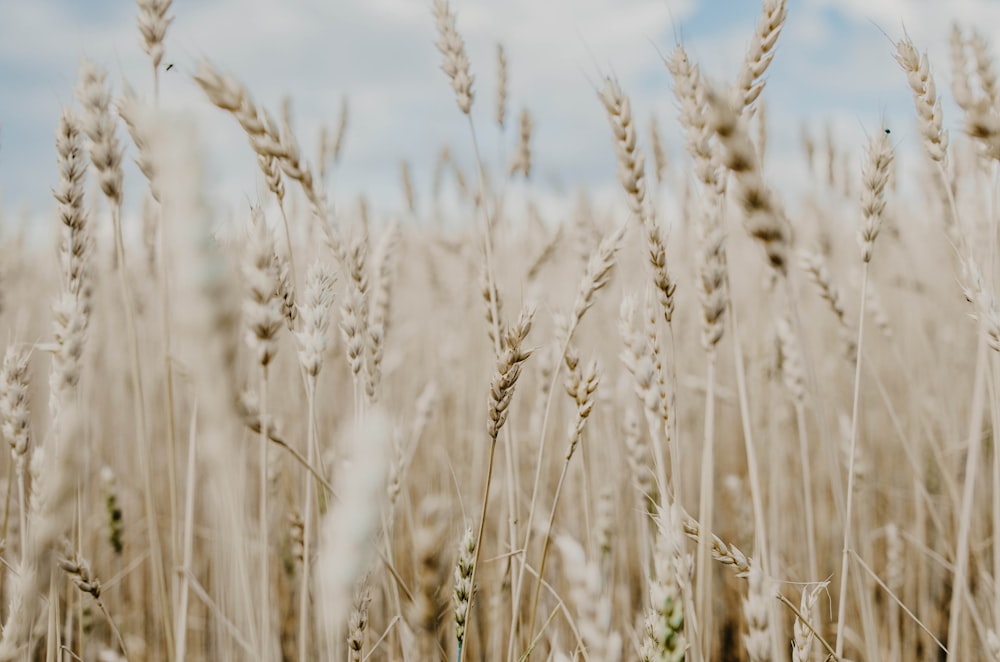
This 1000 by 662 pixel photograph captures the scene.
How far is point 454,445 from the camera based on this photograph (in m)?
3.07

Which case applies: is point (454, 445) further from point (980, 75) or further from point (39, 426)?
point (980, 75)

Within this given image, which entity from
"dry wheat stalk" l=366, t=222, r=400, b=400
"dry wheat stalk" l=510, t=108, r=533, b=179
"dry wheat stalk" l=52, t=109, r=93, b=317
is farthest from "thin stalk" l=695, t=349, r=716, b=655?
"dry wheat stalk" l=510, t=108, r=533, b=179

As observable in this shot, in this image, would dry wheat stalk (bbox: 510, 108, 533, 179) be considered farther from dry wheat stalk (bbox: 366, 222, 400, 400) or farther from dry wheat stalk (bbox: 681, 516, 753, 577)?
dry wheat stalk (bbox: 681, 516, 753, 577)

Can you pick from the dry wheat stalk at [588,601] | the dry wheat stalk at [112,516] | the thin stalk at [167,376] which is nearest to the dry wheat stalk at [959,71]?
the dry wheat stalk at [588,601]

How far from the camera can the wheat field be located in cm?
71

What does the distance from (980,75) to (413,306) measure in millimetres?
4954

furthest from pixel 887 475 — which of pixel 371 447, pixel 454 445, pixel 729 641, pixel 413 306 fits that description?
pixel 413 306

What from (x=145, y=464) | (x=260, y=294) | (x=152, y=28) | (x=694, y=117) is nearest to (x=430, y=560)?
(x=260, y=294)

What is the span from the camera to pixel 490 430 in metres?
1.04

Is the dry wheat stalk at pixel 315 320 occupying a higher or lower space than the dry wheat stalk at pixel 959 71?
lower

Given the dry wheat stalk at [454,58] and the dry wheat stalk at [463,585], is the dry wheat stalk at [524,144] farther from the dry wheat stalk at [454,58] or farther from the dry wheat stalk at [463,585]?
the dry wheat stalk at [463,585]

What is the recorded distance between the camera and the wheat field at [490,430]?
71 cm

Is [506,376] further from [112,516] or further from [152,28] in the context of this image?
[112,516]

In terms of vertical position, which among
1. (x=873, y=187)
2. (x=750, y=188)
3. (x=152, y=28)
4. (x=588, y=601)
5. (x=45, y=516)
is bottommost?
(x=588, y=601)
